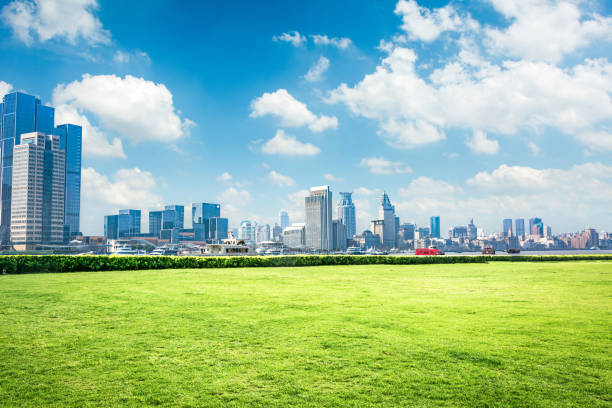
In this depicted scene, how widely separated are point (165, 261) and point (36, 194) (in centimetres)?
18236

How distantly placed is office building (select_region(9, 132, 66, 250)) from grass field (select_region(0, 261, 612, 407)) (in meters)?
191

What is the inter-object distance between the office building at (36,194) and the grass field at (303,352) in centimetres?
19109

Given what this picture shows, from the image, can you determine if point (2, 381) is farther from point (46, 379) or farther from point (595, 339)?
point (595, 339)

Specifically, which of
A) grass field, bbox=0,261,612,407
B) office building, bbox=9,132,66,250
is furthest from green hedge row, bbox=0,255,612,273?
office building, bbox=9,132,66,250

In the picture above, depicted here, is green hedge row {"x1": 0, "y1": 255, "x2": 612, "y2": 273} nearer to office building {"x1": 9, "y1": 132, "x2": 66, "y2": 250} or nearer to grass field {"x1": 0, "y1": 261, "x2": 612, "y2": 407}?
grass field {"x1": 0, "y1": 261, "x2": 612, "y2": 407}

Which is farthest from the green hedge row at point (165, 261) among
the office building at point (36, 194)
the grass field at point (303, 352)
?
the office building at point (36, 194)

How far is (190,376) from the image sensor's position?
5.58 m

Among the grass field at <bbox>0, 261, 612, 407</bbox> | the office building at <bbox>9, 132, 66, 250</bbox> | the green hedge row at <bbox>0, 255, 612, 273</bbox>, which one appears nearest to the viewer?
the grass field at <bbox>0, 261, 612, 407</bbox>

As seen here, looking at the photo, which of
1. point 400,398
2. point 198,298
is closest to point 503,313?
point 400,398

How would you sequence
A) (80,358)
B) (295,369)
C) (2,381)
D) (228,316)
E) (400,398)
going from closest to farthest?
(400,398), (2,381), (295,369), (80,358), (228,316)

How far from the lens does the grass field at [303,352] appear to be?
4.97 m

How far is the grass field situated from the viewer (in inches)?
196

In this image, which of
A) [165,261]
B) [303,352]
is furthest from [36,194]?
[303,352]

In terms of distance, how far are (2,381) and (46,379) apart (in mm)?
569
